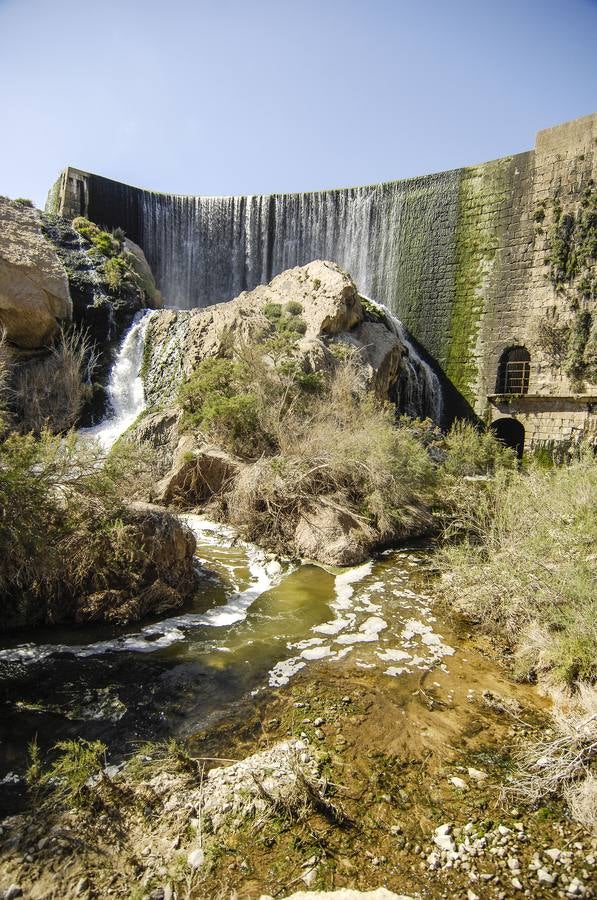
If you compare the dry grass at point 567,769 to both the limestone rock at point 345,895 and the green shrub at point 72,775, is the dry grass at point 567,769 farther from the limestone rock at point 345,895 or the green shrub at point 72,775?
the green shrub at point 72,775

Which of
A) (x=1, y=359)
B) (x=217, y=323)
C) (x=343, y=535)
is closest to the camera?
(x=343, y=535)

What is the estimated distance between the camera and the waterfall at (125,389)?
12.2m

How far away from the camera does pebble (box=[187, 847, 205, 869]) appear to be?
2650 millimetres

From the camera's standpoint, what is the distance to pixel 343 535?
7883mm

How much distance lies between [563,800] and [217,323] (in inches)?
439

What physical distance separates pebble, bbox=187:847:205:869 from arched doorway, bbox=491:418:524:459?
1421cm

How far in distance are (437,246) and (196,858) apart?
1733 cm

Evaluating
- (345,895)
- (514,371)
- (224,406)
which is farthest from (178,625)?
(514,371)

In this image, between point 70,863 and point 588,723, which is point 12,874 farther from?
point 588,723

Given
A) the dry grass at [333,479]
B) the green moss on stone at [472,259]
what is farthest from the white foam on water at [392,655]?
the green moss on stone at [472,259]

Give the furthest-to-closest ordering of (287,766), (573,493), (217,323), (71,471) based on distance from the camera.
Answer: (217,323), (573,493), (71,471), (287,766)

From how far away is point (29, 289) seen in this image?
42.0 ft

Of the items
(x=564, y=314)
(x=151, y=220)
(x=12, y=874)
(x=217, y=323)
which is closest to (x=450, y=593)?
(x=12, y=874)

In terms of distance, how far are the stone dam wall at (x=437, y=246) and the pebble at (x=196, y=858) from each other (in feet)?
45.8
